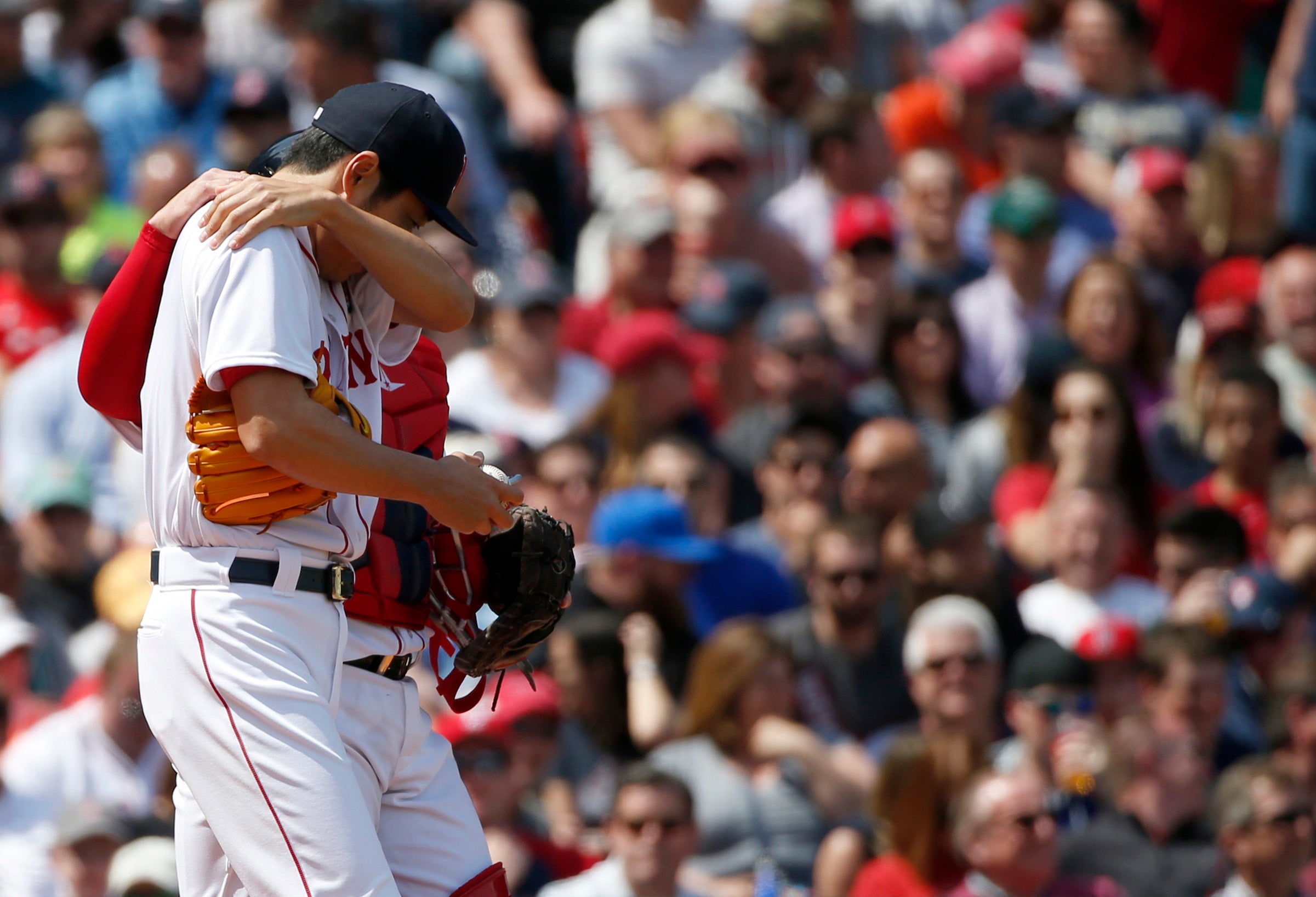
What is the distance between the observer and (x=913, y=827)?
6.13m

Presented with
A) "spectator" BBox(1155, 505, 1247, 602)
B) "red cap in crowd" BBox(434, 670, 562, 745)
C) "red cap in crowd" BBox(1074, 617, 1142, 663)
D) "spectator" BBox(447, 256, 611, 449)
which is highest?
"spectator" BBox(447, 256, 611, 449)

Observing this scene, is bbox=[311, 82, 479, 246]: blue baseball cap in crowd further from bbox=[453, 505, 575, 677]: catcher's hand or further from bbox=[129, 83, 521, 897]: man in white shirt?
bbox=[453, 505, 575, 677]: catcher's hand

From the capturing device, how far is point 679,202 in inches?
356

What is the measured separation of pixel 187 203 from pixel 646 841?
2938mm

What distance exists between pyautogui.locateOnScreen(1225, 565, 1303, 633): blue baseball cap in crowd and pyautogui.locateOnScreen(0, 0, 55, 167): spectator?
626cm

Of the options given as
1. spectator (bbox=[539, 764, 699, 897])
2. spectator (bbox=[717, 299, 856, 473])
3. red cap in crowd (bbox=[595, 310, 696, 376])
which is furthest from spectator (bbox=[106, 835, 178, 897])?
spectator (bbox=[717, 299, 856, 473])

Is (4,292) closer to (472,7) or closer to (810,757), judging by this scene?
(472,7)

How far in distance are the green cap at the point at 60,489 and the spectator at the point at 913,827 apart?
320cm

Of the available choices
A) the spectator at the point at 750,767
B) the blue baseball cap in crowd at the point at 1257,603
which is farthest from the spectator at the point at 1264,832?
the spectator at the point at 750,767

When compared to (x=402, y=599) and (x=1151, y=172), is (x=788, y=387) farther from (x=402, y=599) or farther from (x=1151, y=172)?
(x=402, y=599)

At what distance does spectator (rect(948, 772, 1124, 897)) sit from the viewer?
5.94 m

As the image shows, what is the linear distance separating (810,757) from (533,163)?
4.72 metres

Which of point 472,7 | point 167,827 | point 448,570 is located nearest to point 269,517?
point 448,570

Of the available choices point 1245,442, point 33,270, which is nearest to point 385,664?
point 1245,442
